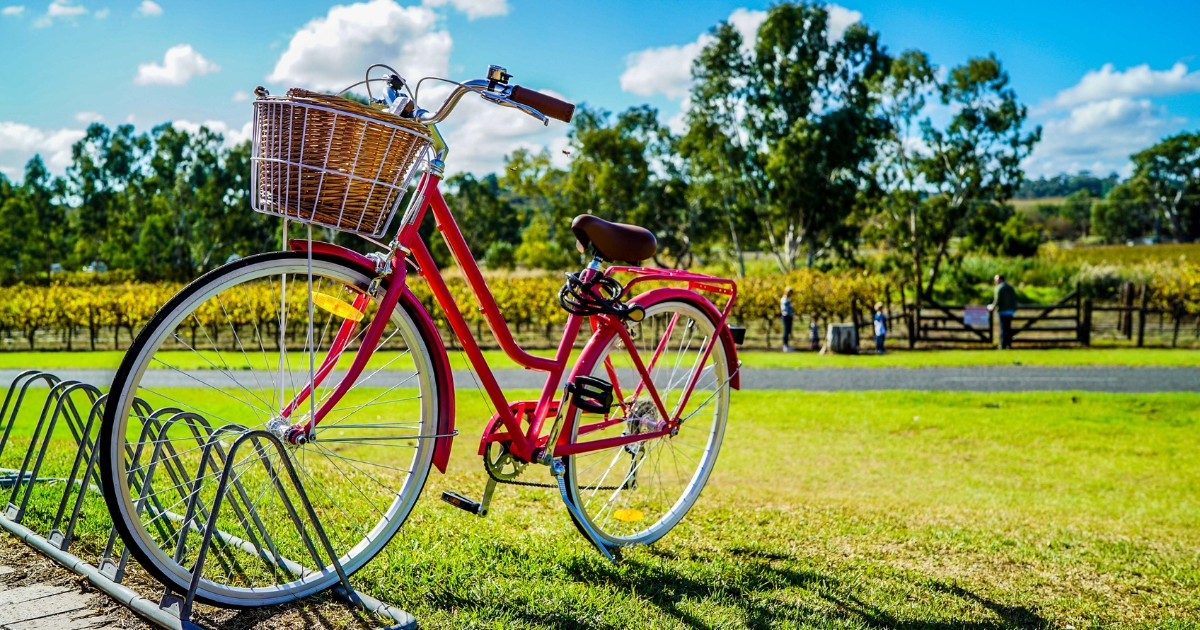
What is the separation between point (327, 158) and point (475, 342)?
948mm

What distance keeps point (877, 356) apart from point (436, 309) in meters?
10.9

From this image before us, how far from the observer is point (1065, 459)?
9578 millimetres

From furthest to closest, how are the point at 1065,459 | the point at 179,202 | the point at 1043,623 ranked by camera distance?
the point at 179,202, the point at 1065,459, the point at 1043,623

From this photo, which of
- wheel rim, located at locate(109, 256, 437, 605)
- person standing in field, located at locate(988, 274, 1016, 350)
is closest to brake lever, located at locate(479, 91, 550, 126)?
wheel rim, located at locate(109, 256, 437, 605)

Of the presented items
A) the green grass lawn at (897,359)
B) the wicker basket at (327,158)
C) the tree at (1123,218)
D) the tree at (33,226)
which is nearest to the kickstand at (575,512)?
the wicker basket at (327,158)

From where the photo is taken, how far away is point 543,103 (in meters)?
3.04

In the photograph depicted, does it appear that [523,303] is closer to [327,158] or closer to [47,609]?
[47,609]

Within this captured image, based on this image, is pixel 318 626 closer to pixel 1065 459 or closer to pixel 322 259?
pixel 322 259

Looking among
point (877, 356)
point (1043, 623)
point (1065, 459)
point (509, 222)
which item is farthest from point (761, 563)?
point (509, 222)

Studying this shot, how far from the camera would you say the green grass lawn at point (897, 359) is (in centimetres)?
1817

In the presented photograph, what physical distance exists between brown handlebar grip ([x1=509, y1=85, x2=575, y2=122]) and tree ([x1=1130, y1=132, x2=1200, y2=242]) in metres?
86.1

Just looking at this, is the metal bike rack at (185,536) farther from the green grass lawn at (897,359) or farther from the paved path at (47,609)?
the green grass lawn at (897,359)

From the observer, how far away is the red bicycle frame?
9.23 feet

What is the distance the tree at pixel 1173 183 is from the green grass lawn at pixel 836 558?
8052 centimetres
